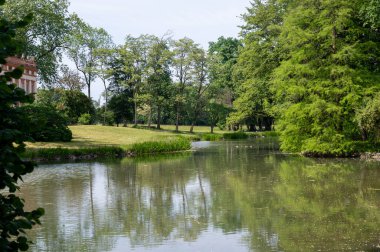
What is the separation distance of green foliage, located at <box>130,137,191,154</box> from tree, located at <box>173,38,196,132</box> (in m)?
25.9

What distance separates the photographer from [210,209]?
1196 cm

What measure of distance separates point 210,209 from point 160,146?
73.9 feet

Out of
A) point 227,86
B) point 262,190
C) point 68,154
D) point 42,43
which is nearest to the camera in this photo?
point 262,190

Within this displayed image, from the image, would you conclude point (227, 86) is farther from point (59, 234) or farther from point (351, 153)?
point (59, 234)

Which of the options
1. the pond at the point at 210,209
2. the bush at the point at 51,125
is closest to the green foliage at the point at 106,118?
the bush at the point at 51,125

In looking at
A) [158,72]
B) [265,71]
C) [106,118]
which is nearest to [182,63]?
[158,72]

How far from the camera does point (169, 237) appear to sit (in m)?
9.30

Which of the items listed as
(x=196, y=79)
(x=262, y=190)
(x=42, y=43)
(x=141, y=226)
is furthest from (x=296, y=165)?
(x=196, y=79)

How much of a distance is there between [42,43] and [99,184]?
37214 millimetres

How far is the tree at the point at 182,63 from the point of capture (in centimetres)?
6194

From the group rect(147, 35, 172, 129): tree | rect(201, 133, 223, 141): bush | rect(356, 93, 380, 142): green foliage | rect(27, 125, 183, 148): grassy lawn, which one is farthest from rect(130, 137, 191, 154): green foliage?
rect(147, 35, 172, 129): tree

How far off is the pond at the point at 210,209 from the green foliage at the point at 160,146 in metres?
11.3

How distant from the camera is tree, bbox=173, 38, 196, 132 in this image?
61938 mm

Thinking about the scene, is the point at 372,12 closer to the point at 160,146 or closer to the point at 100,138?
the point at 160,146
